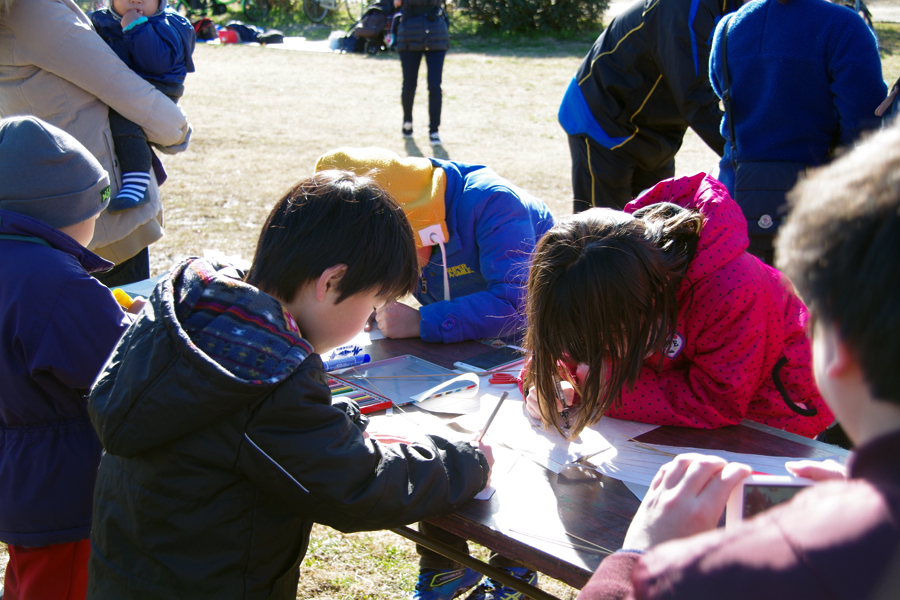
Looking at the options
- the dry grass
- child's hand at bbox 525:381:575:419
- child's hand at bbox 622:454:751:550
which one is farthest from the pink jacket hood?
the dry grass

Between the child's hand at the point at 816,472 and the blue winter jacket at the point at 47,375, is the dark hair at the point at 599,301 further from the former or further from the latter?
the blue winter jacket at the point at 47,375

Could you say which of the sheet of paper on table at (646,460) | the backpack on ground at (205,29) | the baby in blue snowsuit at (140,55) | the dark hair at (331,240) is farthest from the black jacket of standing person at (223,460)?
the backpack on ground at (205,29)

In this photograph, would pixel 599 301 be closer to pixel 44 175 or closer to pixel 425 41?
pixel 44 175

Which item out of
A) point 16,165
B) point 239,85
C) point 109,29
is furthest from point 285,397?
point 239,85

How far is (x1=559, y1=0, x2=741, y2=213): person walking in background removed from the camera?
9.81ft

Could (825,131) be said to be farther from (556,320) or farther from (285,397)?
(285,397)

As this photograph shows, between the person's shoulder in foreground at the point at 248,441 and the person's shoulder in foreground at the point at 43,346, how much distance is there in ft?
1.20

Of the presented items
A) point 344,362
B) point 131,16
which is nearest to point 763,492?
point 344,362

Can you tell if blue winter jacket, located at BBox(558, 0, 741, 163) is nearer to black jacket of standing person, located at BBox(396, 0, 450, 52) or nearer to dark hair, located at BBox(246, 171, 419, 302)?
dark hair, located at BBox(246, 171, 419, 302)

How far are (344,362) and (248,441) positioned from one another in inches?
29.5

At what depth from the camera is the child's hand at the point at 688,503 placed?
87 cm

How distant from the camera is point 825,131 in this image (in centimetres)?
236

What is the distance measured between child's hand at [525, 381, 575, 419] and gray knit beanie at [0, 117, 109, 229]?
1.13 m

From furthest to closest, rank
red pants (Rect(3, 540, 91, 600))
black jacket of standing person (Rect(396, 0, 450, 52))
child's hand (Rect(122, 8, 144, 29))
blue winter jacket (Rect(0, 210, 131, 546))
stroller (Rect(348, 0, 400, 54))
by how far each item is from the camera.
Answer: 1. stroller (Rect(348, 0, 400, 54))
2. black jacket of standing person (Rect(396, 0, 450, 52))
3. child's hand (Rect(122, 8, 144, 29))
4. red pants (Rect(3, 540, 91, 600))
5. blue winter jacket (Rect(0, 210, 131, 546))
